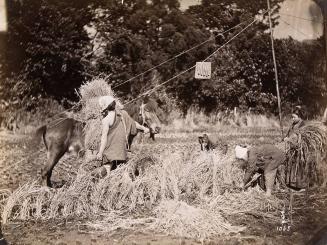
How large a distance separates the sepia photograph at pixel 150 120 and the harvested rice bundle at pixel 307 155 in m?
0.03

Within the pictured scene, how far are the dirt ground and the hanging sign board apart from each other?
1.22 meters

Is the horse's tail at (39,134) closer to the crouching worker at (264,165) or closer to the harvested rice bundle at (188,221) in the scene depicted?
the harvested rice bundle at (188,221)

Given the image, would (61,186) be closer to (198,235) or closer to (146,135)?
(146,135)

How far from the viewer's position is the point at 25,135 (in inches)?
143

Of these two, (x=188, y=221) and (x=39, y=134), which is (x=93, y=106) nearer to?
(x=39, y=134)

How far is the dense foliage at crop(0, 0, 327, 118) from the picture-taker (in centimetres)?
359

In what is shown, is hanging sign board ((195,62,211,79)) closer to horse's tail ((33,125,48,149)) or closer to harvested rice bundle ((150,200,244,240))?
harvested rice bundle ((150,200,244,240))

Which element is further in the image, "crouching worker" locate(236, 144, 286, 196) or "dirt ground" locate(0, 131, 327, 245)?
"crouching worker" locate(236, 144, 286, 196)

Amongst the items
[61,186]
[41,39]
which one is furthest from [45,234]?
[41,39]

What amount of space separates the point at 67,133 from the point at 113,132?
0.39m

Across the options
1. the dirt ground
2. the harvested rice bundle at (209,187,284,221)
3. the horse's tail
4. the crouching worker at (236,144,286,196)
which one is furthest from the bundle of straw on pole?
the crouching worker at (236,144,286,196)

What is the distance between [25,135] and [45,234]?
0.84 m

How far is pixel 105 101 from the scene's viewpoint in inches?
A: 144
